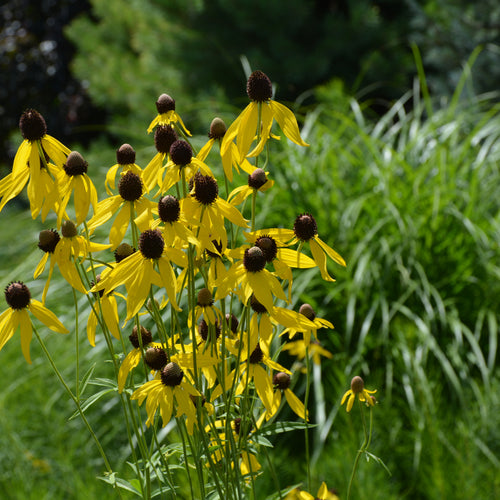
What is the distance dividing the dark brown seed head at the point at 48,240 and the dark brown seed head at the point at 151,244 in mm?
153

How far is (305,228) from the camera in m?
0.71

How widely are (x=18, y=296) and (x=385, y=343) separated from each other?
131cm

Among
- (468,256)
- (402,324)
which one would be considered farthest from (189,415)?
(468,256)

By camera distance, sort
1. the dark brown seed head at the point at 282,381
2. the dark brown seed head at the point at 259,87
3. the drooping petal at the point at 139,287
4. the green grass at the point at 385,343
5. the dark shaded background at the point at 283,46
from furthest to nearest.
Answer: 1. the dark shaded background at the point at 283,46
2. the green grass at the point at 385,343
3. the dark brown seed head at the point at 282,381
4. the dark brown seed head at the point at 259,87
5. the drooping petal at the point at 139,287

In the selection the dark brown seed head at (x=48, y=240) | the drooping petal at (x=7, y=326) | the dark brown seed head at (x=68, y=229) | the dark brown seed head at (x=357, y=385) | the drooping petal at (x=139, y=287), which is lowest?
the dark brown seed head at (x=357, y=385)

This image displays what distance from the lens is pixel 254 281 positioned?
644 mm

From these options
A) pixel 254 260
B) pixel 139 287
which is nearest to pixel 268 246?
pixel 254 260

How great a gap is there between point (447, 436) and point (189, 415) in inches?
42.8

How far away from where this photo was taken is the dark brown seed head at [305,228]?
2.32ft

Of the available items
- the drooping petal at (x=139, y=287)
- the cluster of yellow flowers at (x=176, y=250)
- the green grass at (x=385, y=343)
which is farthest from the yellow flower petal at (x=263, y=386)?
the green grass at (x=385, y=343)

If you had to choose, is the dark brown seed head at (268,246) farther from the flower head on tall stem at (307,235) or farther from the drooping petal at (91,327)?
the drooping petal at (91,327)

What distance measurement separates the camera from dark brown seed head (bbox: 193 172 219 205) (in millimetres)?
663

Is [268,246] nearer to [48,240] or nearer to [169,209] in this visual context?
[169,209]

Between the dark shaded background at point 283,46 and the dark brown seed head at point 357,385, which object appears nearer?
the dark brown seed head at point 357,385
